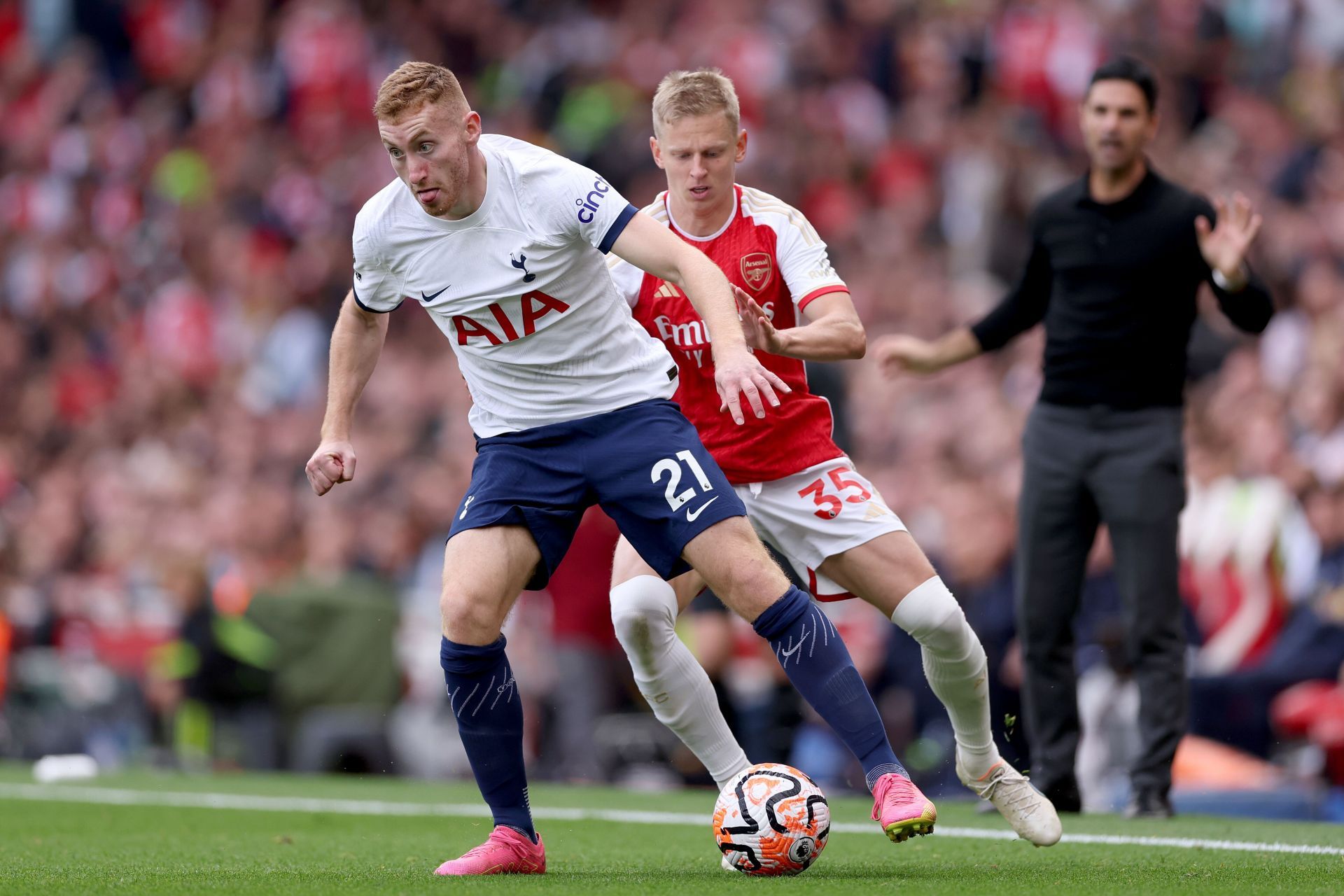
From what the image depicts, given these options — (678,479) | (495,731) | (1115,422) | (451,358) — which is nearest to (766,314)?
(678,479)

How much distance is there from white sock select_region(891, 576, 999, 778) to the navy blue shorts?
75 cm

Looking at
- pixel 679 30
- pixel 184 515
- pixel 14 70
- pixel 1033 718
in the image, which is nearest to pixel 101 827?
pixel 1033 718

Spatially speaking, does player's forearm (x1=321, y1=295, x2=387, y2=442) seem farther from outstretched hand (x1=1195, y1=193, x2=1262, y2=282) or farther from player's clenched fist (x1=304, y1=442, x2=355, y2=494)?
outstretched hand (x1=1195, y1=193, x2=1262, y2=282)

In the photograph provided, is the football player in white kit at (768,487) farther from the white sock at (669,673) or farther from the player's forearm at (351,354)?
the player's forearm at (351,354)

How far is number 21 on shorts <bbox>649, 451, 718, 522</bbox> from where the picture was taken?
5.50m

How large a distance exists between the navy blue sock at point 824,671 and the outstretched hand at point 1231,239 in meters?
2.61

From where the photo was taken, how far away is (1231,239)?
284 inches

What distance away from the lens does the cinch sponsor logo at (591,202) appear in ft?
18.0

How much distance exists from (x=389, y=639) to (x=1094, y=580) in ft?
15.7

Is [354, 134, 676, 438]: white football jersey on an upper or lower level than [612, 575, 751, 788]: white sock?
upper

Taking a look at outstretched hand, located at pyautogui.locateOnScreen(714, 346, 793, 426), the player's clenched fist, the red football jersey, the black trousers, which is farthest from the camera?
the black trousers

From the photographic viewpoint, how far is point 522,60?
1947 cm

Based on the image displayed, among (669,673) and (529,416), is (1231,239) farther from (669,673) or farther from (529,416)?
(529,416)

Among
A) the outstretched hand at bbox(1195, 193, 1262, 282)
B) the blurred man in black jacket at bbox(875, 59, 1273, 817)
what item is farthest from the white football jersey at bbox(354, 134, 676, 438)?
the outstretched hand at bbox(1195, 193, 1262, 282)
